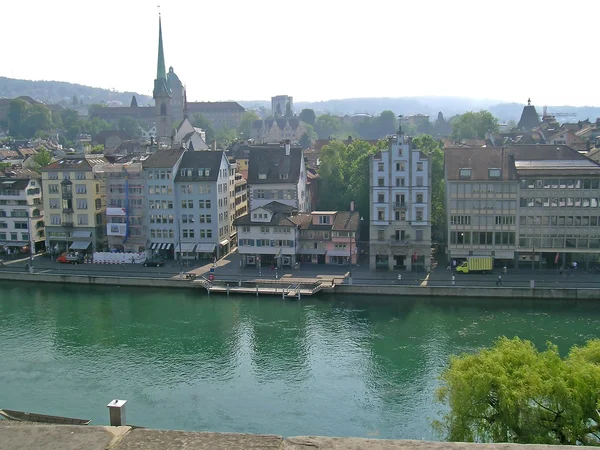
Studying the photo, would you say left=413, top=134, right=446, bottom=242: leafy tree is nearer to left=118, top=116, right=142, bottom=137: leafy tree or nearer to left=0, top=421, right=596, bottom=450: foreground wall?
left=0, top=421, right=596, bottom=450: foreground wall

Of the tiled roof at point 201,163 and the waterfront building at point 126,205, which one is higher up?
the tiled roof at point 201,163

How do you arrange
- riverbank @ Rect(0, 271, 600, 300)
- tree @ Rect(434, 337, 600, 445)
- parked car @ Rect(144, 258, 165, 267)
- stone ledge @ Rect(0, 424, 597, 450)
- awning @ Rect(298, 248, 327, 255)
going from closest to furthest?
stone ledge @ Rect(0, 424, 597, 450) < tree @ Rect(434, 337, 600, 445) < riverbank @ Rect(0, 271, 600, 300) < awning @ Rect(298, 248, 327, 255) < parked car @ Rect(144, 258, 165, 267)

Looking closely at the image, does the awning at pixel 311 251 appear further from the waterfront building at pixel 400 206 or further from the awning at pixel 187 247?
the awning at pixel 187 247

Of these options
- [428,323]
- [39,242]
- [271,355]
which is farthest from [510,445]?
[39,242]

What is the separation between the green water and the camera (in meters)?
27.5

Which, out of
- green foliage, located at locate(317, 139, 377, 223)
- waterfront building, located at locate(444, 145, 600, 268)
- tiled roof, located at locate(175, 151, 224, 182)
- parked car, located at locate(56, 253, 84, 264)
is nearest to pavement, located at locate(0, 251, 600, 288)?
parked car, located at locate(56, 253, 84, 264)

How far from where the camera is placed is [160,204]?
5706 centimetres

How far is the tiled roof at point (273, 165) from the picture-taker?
57031mm

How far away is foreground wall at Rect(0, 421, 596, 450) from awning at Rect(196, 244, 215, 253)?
5121cm

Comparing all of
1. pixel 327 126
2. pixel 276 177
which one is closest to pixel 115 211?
pixel 276 177

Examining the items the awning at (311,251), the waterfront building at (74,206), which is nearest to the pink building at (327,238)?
the awning at (311,251)

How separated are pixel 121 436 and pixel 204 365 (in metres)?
29.6

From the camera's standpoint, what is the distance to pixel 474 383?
2039 centimetres

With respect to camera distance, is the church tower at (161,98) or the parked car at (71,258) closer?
the parked car at (71,258)
